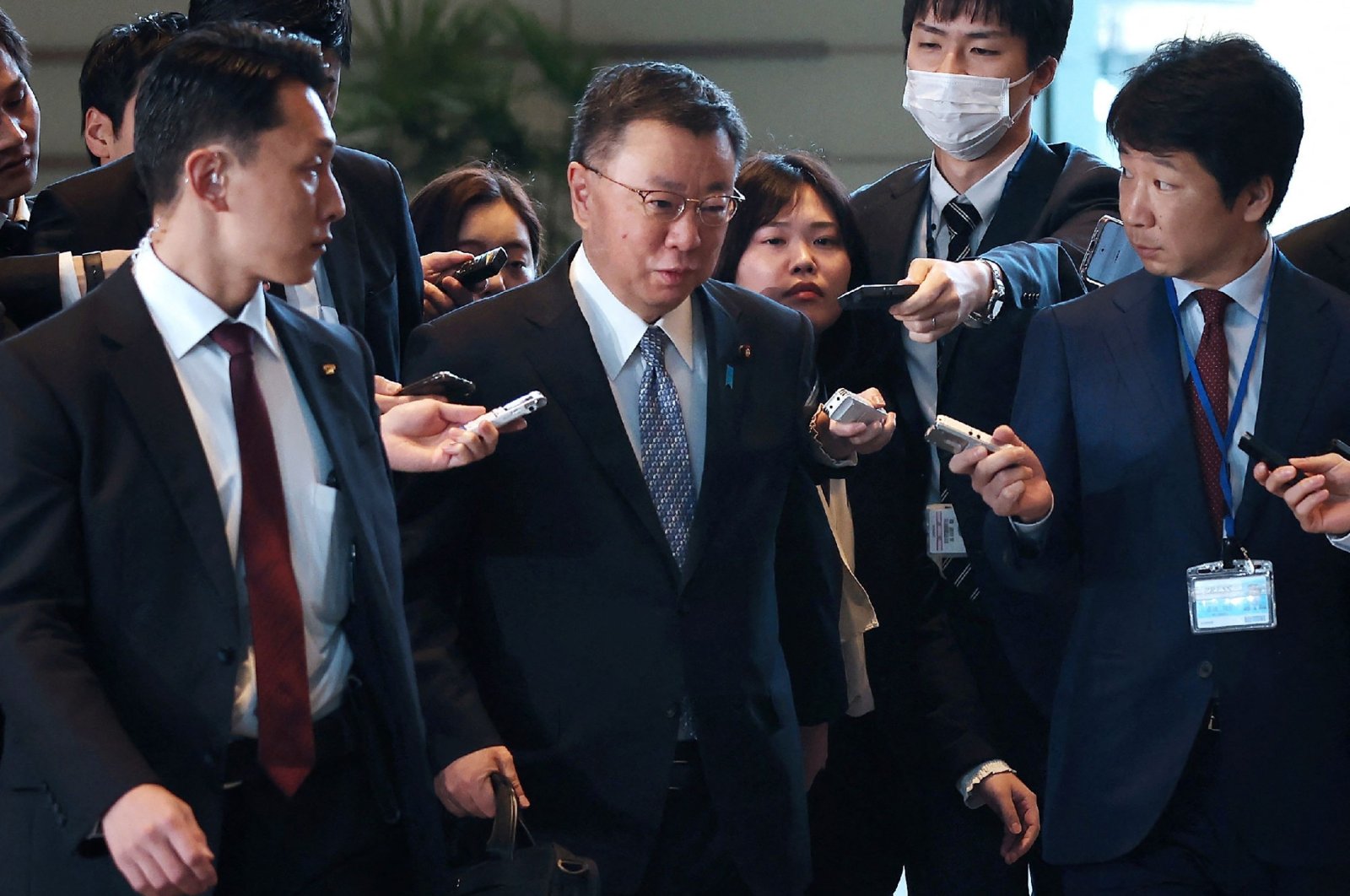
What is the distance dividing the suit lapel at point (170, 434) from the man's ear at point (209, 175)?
0.65ft

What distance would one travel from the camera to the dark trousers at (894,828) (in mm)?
3098

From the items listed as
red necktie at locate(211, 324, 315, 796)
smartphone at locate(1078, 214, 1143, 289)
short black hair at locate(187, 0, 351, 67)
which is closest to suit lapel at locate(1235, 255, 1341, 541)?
smartphone at locate(1078, 214, 1143, 289)

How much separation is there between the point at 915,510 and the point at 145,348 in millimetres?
1596

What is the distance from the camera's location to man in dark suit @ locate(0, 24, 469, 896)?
1.88 meters

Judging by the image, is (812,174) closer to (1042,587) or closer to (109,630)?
(1042,587)

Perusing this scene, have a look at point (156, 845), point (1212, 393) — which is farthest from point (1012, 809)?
point (156, 845)

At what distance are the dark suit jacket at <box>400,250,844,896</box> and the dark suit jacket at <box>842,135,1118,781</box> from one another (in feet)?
2.15

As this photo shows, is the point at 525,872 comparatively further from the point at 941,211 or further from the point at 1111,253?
the point at 941,211

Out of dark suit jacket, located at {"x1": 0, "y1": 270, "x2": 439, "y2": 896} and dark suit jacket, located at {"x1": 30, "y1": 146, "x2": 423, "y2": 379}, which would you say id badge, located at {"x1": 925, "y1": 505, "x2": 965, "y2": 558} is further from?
dark suit jacket, located at {"x1": 0, "y1": 270, "x2": 439, "y2": 896}

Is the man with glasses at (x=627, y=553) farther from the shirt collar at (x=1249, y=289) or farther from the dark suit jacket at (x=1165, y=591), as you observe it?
the shirt collar at (x=1249, y=289)

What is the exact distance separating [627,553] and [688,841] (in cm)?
45

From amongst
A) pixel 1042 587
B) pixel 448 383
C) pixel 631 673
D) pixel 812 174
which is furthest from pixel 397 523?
pixel 812 174

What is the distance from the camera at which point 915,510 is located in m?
3.16

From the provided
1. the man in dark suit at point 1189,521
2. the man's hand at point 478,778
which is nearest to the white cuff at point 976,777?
the man in dark suit at point 1189,521
